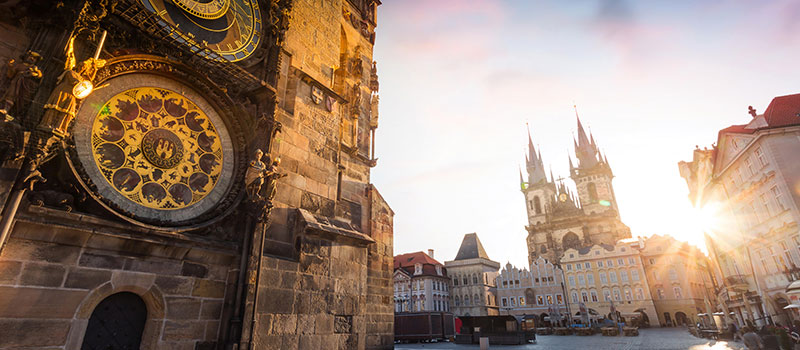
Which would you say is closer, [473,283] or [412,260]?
[412,260]

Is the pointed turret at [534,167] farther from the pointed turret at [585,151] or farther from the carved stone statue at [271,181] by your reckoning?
the carved stone statue at [271,181]

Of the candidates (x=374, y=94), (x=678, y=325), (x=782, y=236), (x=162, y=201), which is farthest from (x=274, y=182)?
(x=678, y=325)

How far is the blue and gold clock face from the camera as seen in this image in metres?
6.82

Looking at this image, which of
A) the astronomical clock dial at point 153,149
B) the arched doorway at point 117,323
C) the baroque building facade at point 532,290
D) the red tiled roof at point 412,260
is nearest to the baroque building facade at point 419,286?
the red tiled roof at point 412,260

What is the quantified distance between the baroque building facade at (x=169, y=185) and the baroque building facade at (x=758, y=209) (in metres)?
23.4

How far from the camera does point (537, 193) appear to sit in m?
81.4

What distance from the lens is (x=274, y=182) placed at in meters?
6.87

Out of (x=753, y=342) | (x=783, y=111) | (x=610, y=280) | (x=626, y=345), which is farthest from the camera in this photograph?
(x=610, y=280)

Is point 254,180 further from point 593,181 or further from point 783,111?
point 593,181

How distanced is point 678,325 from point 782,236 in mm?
36116

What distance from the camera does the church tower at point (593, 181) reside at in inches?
2859

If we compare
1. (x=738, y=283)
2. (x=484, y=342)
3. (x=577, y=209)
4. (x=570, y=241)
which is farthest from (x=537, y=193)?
(x=484, y=342)

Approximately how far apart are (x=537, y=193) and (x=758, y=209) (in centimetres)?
5995

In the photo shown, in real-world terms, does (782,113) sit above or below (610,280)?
above
